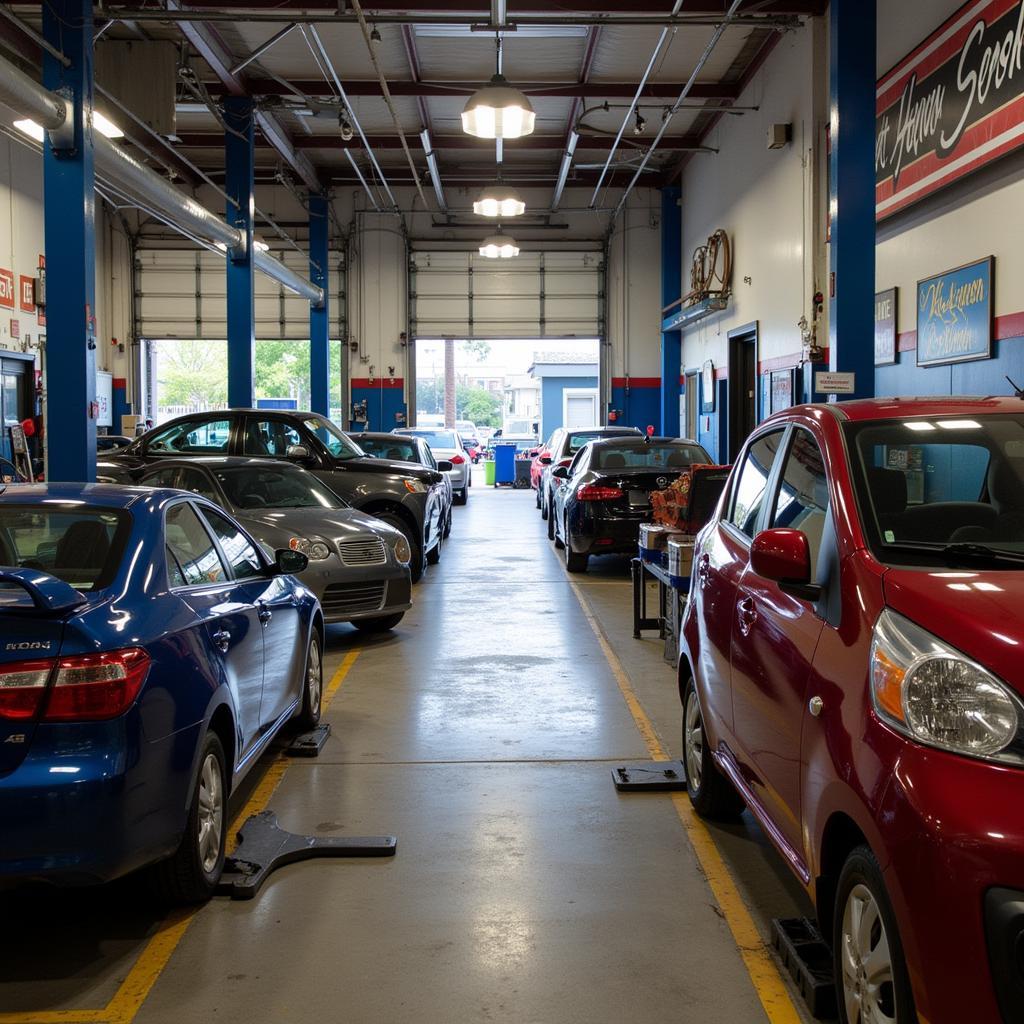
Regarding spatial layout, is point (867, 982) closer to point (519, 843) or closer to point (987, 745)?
point (987, 745)

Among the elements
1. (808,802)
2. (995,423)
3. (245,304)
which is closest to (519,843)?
(808,802)

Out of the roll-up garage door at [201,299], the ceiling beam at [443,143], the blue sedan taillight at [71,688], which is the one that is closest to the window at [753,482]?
the blue sedan taillight at [71,688]

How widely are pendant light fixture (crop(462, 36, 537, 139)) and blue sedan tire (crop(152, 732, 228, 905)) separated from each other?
8427mm

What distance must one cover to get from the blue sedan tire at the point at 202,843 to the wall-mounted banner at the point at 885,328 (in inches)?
403

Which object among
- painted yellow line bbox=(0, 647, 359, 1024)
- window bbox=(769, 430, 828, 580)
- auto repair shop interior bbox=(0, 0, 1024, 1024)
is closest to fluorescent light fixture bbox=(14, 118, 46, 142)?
auto repair shop interior bbox=(0, 0, 1024, 1024)

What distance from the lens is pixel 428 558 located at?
14617mm

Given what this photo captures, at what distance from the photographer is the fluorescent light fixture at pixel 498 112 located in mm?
10984

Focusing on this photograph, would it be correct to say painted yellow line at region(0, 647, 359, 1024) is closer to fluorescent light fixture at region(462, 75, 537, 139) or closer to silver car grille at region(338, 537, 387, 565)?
silver car grille at region(338, 537, 387, 565)

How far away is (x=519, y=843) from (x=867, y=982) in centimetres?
219

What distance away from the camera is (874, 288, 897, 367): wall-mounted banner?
41.7 feet

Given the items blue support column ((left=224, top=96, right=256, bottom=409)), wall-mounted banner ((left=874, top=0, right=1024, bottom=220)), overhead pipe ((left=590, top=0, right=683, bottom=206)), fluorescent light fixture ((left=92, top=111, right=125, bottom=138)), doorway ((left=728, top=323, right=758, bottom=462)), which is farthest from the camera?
doorway ((left=728, top=323, right=758, bottom=462))

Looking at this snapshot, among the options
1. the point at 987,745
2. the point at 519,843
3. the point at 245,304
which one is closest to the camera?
the point at 987,745

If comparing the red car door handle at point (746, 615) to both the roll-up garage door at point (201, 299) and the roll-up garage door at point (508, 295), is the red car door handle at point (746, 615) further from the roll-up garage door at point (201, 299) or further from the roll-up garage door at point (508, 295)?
the roll-up garage door at point (201, 299)

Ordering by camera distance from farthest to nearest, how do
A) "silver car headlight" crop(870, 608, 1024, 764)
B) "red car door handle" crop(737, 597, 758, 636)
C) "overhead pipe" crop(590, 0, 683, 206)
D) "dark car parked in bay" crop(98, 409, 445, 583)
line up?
"overhead pipe" crop(590, 0, 683, 206) → "dark car parked in bay" crop(98, 409, 445, 583) → "red car door handle" crop(737, 597, 758, 636) → "silver car headlight" crop(870, 608, 1024, 764)
